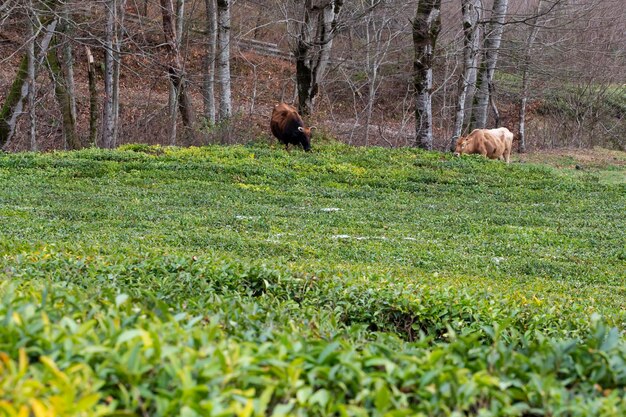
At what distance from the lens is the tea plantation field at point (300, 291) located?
6.48 feet

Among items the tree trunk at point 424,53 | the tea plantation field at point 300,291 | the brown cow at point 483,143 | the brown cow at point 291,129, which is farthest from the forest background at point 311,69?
the tea plantation field at point 300,291

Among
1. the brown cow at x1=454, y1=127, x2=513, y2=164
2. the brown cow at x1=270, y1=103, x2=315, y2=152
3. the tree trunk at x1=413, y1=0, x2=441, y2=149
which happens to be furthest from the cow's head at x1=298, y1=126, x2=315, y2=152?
the brown cow at x1=454, y1=127, x2=513, y2=164

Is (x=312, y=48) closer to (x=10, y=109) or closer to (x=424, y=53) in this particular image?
(x=424, y=53)

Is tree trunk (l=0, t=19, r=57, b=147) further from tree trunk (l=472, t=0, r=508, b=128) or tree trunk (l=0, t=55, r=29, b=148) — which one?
tree trunk (l=472, t=0, r=508, b=128)

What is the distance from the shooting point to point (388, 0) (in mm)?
27469

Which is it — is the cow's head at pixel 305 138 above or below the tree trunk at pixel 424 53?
below

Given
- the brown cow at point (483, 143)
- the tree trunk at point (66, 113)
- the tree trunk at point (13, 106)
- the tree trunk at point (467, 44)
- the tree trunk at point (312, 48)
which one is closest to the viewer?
the tree trunk at point (13, 106)

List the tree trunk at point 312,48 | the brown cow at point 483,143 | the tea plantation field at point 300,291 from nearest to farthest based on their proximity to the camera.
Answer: the tea plantation field at point 300,291
the brown cow at point 483,143
the tree trunk at point 312,48

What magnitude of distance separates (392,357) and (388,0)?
2664cm

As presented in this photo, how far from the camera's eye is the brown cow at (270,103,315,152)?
2009 centimetres

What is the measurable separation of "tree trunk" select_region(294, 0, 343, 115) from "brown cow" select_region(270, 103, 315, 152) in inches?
90.0

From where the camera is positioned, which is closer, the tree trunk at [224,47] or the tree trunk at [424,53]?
the tree trunk at [424,53]

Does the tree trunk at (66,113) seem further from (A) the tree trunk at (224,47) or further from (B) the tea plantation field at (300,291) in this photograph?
(B) the tea plantation field at (300,291)

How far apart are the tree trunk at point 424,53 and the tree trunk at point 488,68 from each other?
4.48 m
